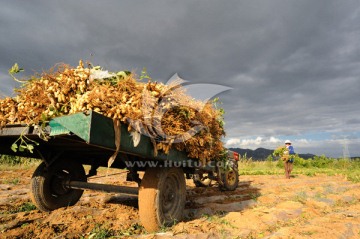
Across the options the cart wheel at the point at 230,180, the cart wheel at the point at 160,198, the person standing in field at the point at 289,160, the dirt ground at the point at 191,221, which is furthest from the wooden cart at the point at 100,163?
the person standing in field at the point at 289,160

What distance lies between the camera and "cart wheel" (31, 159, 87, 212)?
446 centimetres

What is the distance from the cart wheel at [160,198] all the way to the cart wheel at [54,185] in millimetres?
1906

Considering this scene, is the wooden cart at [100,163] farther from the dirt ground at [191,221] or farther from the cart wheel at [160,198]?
the dirt ground at [191,221]

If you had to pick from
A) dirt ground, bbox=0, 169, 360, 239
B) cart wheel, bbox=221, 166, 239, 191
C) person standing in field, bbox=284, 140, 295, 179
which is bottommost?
dirt ground, bbox=0, 169, 360, 239

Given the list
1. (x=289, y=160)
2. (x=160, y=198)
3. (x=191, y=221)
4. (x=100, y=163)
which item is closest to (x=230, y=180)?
(x=191, y=221)

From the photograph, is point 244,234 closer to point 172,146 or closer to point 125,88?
point 172,146

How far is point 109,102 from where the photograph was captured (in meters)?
2.77

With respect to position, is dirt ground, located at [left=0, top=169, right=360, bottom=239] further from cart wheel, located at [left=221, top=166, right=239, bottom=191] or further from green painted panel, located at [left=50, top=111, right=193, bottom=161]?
cart wheel, located at [left=221, top=166, right=239, bottom=191]

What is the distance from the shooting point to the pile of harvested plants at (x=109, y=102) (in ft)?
9.07

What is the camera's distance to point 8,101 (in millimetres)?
3281

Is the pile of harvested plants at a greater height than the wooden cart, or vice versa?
the pile of harvested plants

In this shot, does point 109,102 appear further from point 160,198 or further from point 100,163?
point 100,163

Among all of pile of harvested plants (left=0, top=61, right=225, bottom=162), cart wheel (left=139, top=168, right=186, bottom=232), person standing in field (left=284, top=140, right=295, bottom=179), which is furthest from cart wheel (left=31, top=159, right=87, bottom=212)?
person standing in field (left=284, top=140, right=295, bottom=179)

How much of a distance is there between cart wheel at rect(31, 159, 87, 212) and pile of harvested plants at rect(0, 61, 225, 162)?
1.68 meters
